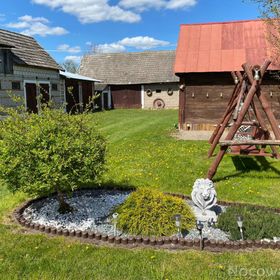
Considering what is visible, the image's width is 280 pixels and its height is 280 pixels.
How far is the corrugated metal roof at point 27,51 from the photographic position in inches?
703

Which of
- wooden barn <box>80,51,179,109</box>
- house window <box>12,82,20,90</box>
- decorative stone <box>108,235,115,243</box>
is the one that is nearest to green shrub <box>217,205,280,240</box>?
decorative stone <box>108,235,115,243</box>

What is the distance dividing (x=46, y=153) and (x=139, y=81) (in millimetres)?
28569

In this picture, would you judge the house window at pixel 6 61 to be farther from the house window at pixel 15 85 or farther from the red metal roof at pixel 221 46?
the red metal roof at pixel 221 46

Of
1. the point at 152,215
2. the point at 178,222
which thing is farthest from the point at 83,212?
the point at 178,222

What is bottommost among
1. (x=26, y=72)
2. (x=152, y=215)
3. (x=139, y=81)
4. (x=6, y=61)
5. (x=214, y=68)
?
(x=152, y=215)

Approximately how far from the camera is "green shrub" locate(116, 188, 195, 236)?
14.5 ft

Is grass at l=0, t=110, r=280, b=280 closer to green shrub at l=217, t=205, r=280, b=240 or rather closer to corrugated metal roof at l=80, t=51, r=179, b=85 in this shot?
green shrub at l=217, t=205, r=280, b=240

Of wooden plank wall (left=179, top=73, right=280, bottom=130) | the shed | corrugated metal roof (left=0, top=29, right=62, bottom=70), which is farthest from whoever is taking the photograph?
the shed

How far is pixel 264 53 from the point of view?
13.9 metres

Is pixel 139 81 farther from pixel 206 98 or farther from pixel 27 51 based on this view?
pixel 206 98

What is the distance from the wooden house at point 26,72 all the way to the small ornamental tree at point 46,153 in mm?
10317

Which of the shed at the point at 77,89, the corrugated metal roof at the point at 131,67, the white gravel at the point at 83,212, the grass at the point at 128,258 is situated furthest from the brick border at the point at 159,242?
the corrugated metal roof at the point at 131,67

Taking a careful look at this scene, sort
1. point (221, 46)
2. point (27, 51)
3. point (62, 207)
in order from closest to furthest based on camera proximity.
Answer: point (62, 207) < point (221, 46) < point (27, 51)

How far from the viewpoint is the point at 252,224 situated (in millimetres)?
4387
